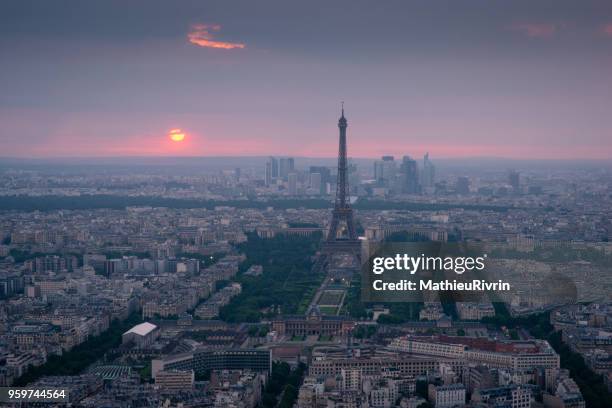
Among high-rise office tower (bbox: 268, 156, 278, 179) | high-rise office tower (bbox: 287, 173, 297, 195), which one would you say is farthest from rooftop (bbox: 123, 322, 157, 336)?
high-rise office tower (bbox: 268, 156, 278, 179)

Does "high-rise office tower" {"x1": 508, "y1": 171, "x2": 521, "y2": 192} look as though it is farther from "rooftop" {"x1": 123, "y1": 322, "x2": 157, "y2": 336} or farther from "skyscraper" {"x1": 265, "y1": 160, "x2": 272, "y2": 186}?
"rooftop" {"x1": 123, "y1": 322, "x2": 157, "y2": 336}

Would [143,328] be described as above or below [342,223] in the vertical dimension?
below

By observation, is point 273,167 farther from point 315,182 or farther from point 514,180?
point 514,180

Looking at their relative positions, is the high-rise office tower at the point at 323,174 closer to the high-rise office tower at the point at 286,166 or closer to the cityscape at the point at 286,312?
the high-rise office tower at the point at 286,166

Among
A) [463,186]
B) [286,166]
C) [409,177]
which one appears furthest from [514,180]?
[286,166]

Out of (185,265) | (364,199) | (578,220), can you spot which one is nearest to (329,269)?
(185,265)

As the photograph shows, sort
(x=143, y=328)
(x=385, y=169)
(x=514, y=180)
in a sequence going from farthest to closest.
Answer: (x=385, y=169) < (x=514, y=180) < (x=143, y=328)
